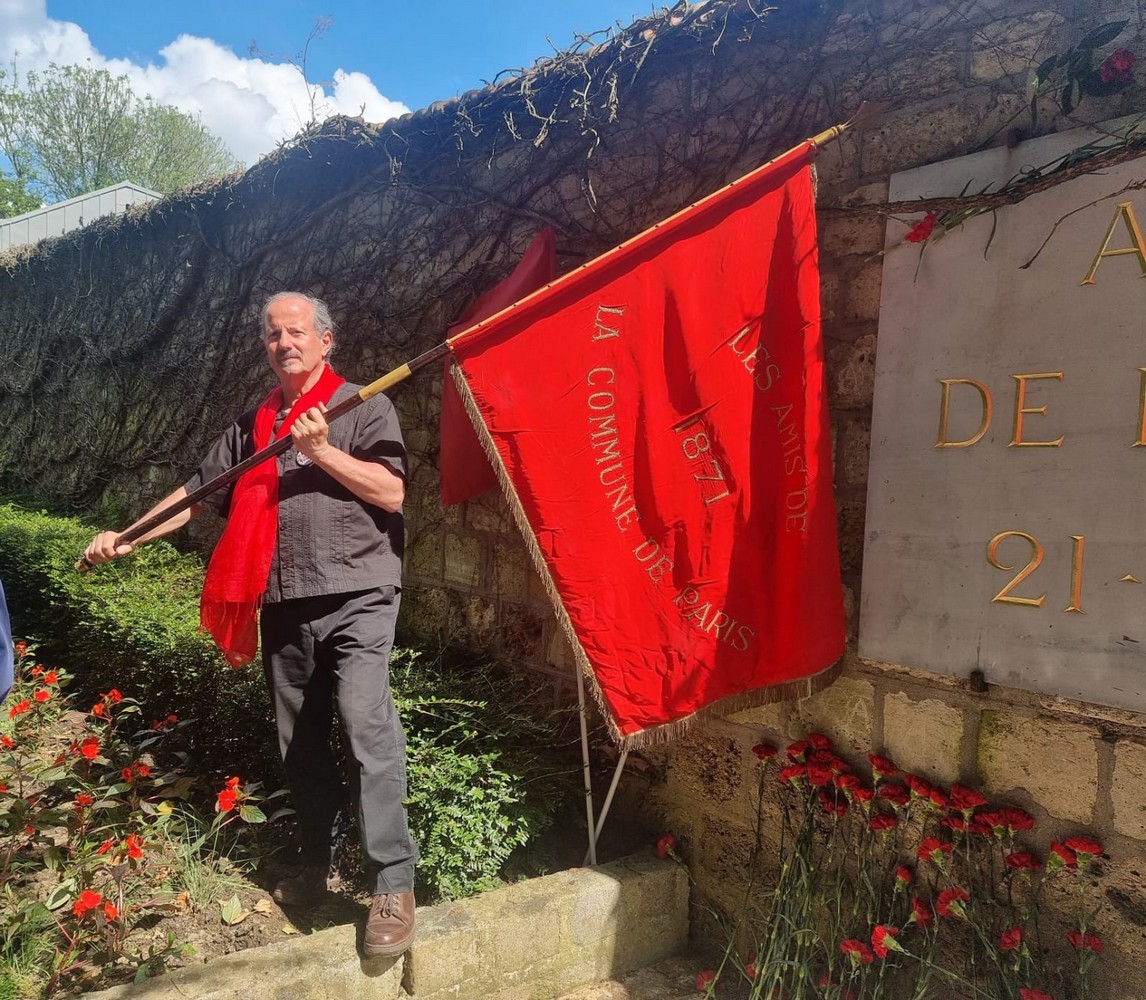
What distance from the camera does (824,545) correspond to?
2.28 m

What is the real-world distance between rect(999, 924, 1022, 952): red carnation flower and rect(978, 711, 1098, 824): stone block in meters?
0.30

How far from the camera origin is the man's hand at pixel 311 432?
2141mm

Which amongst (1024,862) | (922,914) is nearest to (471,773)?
(922,914)

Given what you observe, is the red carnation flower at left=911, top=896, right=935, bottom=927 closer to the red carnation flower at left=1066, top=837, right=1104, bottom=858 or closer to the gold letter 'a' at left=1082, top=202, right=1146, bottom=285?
the red carnation flower at left=1066, top=837, right=1104, bottom=858

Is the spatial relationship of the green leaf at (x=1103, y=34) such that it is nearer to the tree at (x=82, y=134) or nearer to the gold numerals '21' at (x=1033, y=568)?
the gold numerals '21' at (x=1033, y=568)

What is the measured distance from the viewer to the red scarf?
2418 mm

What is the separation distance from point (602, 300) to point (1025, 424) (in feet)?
3.67

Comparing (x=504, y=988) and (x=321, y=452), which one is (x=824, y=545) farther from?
(x=504, y=988)

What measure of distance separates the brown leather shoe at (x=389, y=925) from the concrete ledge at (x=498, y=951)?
0.19 feet

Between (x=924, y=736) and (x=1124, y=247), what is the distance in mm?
1356

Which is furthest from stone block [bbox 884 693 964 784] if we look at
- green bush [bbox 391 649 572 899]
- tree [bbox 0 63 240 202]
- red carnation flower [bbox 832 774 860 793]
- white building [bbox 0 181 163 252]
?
tree [bbox 0 63 240 202]

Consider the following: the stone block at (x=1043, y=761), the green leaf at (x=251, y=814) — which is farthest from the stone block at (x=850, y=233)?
the green leaf at (x=251, y=814)

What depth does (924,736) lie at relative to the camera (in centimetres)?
235

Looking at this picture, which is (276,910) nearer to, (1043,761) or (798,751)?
(798,751)
